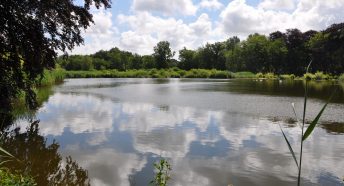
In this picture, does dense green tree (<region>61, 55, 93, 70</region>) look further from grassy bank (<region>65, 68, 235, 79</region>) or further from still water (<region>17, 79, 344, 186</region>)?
still water (<region>17, 79, 344, 186</region>)

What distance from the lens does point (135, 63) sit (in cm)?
11481

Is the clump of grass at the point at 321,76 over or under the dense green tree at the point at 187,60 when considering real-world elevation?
under

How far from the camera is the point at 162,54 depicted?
10838 cm

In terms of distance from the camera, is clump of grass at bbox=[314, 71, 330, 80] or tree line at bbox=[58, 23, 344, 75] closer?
clump of grass at bbox=[314, 71, 330, 80]

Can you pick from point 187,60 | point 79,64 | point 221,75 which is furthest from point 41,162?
point 187,60

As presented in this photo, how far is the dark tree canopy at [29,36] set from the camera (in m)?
10.8

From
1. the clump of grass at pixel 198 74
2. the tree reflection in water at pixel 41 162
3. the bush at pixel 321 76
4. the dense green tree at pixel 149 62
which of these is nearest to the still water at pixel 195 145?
the tree reflection in water at pixel 41 162

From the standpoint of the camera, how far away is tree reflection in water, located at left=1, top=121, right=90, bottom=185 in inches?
306

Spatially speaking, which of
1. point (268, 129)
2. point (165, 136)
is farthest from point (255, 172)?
point (268, 129)

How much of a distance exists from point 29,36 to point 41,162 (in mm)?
4186

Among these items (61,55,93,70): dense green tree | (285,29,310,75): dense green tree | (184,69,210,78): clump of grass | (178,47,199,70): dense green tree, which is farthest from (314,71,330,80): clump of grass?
(61,55,93,70): dense green tree

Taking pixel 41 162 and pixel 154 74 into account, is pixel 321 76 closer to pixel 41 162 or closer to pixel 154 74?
pixel 154 74

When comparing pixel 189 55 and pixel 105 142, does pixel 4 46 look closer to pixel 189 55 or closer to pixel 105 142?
pixel 105 142

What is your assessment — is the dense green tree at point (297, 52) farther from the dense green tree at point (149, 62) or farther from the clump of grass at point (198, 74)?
the dense green tree at point (149, 62)
